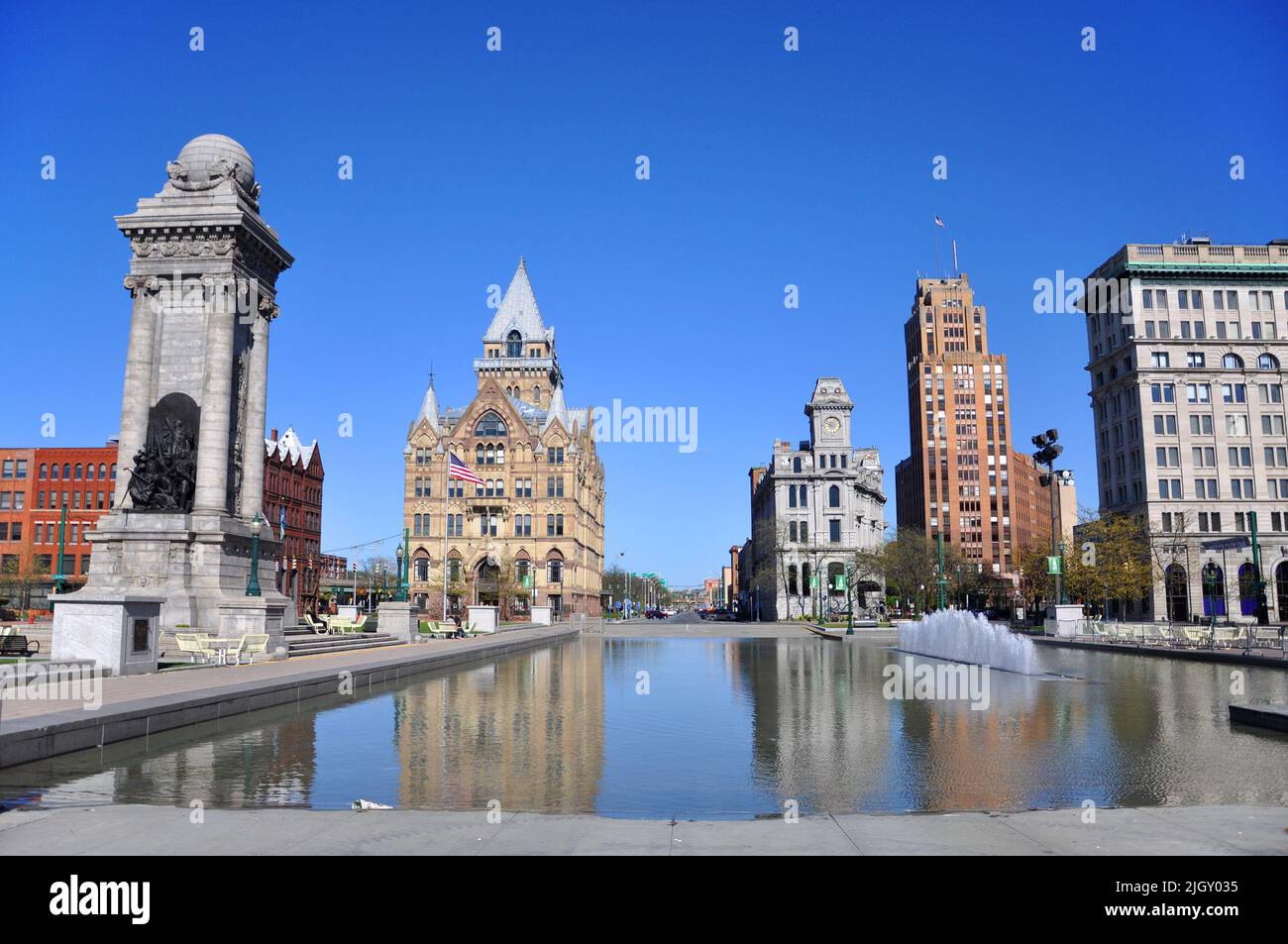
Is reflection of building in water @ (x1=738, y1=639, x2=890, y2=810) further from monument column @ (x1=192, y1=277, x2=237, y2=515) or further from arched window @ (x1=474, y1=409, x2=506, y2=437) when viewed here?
arched window @ (x1=474, y1=409, x2=506, y2=437)

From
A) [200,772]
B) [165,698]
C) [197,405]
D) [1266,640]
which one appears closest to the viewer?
[200,772]

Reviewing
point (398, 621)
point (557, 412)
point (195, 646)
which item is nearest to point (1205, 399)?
point (557, 412)

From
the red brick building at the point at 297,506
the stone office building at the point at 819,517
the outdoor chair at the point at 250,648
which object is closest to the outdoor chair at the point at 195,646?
the outdoor chair at the point at 250,648

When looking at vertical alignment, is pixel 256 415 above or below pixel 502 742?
above

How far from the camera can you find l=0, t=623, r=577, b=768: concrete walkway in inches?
439

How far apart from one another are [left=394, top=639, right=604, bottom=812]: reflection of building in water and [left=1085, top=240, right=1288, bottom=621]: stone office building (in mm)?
71142

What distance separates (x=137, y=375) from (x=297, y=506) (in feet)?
233

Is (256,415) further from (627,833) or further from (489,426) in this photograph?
(489,426)

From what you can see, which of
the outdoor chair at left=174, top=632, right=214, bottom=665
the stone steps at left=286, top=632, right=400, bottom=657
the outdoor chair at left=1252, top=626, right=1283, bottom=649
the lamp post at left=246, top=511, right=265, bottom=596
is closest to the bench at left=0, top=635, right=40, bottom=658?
the outdoor chair at left=174, top=632, right=214, bottom=665

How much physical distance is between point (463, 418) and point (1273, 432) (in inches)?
3096

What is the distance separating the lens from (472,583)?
9381cm

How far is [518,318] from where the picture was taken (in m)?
122

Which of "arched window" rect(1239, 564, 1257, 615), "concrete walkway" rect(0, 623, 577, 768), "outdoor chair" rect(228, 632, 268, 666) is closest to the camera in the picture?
"concrete walkway" rect(0, 623, 577, 768)
